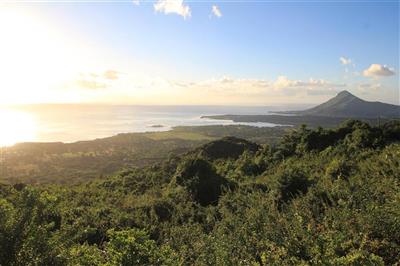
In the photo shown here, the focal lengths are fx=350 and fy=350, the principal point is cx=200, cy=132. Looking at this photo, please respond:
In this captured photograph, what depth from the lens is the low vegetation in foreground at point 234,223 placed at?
14.9 ft

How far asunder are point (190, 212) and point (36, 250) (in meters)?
9.31

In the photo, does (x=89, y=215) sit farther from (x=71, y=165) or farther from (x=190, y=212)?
(x=71, y=165)

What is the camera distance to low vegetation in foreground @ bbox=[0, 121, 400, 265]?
4547 mm

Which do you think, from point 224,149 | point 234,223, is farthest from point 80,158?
point 234,223

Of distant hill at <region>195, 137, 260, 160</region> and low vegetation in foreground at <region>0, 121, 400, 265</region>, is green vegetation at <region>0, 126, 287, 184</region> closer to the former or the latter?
distant hill at <region>195, 137, 260, 160</region>

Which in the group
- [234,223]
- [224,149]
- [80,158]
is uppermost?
[234,223]

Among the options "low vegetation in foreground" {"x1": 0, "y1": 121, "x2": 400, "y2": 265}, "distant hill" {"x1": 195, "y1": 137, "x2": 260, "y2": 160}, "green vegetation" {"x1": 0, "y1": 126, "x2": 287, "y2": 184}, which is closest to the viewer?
"low vegetation in foreground" {"x1": 0, "y1": 121, "x2": 400, "y2": 265}

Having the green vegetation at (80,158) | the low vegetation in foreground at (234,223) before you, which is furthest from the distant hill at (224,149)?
the green vegetation at (80,158)

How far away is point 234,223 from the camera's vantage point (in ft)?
27.3

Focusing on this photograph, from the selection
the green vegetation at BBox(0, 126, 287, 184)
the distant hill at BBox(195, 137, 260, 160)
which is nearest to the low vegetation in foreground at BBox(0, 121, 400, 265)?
the distant hill at BBox(195, 137, 260, 160)

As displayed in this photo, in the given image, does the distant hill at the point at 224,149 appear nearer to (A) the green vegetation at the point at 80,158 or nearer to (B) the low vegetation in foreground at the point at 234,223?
(B) the low vegetation in foreground at the point at 234,223

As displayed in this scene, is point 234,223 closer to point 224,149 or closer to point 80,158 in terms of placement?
point 224,149

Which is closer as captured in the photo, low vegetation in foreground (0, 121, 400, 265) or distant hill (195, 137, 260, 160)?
low vegetation in foreground (0, 121, 400, 265)

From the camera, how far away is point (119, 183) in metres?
27.0
